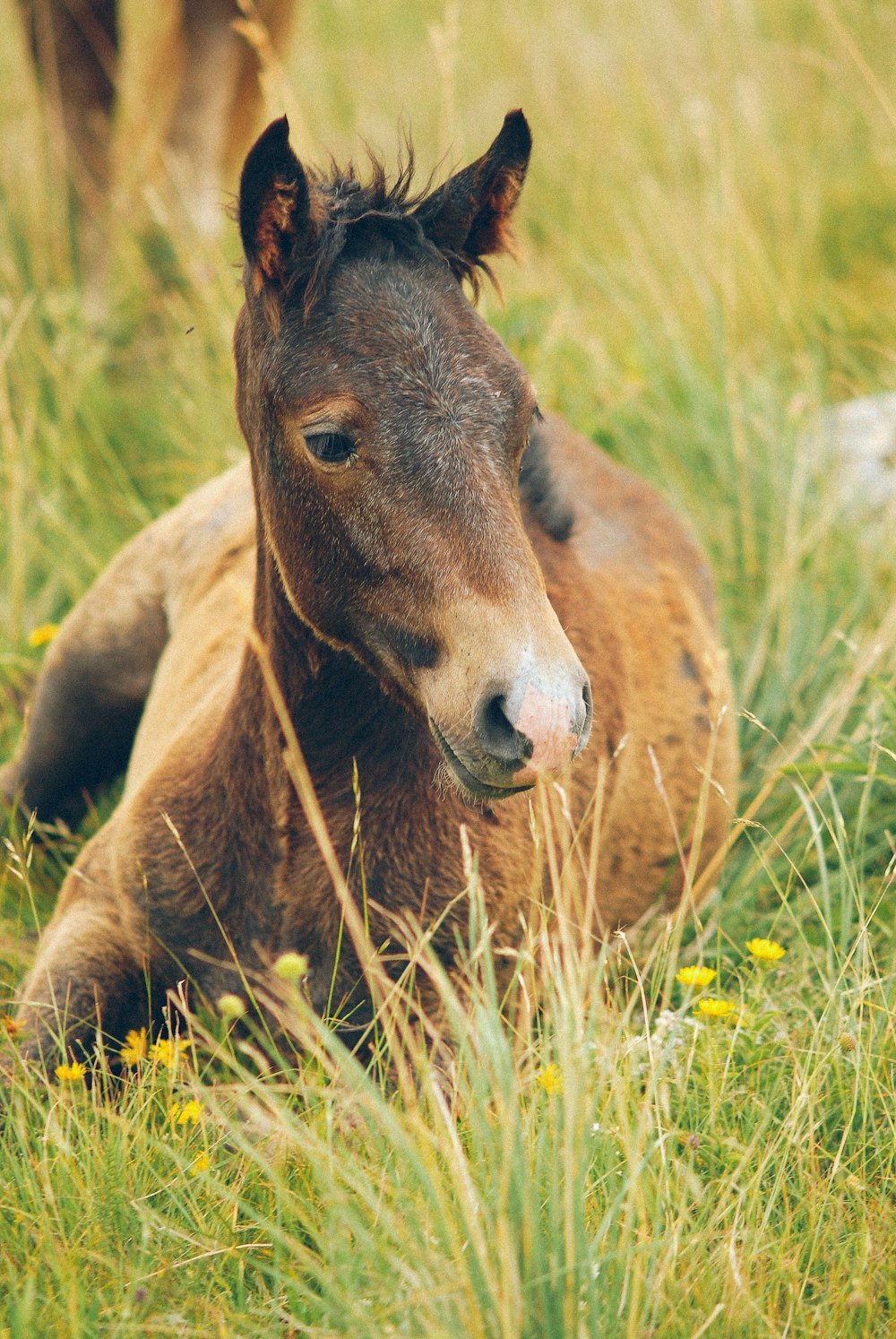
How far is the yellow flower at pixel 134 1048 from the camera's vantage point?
8.46ft

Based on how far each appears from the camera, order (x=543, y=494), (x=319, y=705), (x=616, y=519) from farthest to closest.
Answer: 1. (x=616, y=519)
2. (x=543, y=494)
3. (x=319, y=705)

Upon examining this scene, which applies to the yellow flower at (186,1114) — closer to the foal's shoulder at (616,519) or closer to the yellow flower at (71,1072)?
the yellow flower at (71,1072)

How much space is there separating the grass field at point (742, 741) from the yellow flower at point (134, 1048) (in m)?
0.09

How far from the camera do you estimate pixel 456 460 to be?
234 cm

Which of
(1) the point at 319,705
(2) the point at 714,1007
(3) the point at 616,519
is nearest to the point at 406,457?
(1) the point at 319,705

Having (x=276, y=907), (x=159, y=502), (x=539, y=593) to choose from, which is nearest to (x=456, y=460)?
(x=539, y=593)

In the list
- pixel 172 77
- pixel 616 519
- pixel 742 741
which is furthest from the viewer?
pixel 172 77

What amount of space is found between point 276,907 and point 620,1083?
0.91 meters

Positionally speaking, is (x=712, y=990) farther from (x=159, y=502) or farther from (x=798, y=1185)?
(x=159, y=502)

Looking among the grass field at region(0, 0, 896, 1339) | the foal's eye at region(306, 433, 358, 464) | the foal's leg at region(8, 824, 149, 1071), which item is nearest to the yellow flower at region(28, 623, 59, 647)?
the grass field at region(0, 0, 896, 1339)

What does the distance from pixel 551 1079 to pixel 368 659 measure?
35.0 inches

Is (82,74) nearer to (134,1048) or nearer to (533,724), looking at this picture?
(134,1048)

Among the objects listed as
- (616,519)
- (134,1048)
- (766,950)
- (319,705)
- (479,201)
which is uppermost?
(479,201)

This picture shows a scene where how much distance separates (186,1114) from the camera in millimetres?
2387
